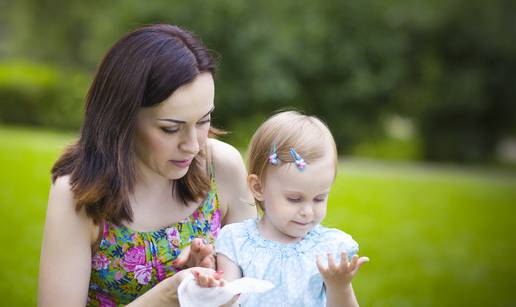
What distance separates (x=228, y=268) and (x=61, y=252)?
71cm

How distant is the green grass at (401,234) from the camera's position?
6477mm

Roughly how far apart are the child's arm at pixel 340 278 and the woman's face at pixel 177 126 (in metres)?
0.72

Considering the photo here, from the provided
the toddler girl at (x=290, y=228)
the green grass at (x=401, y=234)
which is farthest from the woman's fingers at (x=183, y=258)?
the green grass at (x=401, y=234)

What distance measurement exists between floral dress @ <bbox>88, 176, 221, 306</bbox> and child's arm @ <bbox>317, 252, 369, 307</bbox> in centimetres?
87

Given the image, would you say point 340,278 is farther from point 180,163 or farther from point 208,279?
point 180,163

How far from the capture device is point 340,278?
2.45 metres

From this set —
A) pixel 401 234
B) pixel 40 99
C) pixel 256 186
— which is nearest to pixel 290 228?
pixel 256 186

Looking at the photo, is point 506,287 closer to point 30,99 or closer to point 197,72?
point 197,72

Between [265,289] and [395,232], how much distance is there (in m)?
6.16

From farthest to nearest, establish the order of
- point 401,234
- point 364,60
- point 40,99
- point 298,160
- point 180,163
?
point 364,60 < point 40,99 < point 401,234 < point 180,163 < point 298,160

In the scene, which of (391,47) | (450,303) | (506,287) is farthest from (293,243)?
(391,47)

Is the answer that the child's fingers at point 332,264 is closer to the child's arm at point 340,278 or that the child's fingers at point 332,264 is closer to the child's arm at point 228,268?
the child's arm at point 340,278

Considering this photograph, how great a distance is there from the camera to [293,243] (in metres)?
2.72

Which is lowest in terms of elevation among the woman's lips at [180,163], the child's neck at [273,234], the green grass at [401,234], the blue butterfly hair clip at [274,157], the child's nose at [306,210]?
the green grass at [401,234]
